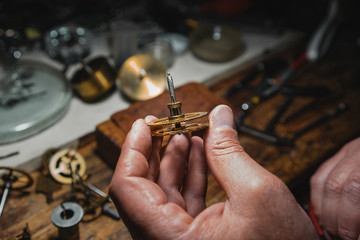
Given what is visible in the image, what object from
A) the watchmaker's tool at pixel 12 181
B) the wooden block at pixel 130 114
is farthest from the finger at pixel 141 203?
the watchmaker's tool at pixel 12 181

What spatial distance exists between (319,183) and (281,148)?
→ 213 mm

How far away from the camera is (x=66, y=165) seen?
3.32 feet

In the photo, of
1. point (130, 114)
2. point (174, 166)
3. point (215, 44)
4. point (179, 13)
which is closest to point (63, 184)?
point (130, 114)

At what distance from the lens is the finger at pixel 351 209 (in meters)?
0.82

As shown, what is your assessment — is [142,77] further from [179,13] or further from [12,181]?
[179,13]

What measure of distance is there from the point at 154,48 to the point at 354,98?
1.09 m

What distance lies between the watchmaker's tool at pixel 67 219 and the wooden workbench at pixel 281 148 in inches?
2.6

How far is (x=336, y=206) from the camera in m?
0.90

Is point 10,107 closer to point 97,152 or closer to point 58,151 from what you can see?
point 58,151

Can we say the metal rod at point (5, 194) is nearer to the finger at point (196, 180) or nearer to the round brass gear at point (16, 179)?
the round brass gear at point (16, 179)

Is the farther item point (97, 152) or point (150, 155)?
point (97, 152)

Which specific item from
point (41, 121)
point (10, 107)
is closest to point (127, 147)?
point (41, 121)

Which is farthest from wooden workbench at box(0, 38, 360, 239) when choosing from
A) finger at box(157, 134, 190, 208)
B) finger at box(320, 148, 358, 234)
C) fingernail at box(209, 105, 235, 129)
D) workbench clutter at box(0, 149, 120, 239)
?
fingernail at box(209, 105, 235, 129)

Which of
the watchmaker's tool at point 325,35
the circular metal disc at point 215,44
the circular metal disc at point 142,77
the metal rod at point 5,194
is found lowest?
the metal rod at point 5,194
